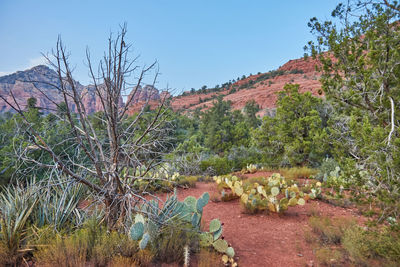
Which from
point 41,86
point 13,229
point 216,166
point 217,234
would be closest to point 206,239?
point 217,234

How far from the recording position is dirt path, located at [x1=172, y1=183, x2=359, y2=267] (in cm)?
329

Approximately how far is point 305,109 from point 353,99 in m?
7.13

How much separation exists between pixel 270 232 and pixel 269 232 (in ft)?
0.06

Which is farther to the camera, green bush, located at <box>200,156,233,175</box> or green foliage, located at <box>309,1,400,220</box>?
green bush, located at <box>200,156,233,175</box>

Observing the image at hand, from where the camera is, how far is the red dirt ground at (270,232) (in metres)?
3.28

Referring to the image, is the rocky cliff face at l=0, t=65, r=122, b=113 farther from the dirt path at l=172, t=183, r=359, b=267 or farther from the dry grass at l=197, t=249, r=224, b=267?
the dirt path at l=172, t=183, r=359, b=267

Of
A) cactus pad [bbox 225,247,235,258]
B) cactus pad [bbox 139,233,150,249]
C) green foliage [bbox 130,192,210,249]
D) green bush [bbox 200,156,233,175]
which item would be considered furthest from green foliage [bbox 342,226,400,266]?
green bush [bbox 200,156,233,175]

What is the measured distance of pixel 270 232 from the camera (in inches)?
165

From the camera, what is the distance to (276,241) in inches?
151

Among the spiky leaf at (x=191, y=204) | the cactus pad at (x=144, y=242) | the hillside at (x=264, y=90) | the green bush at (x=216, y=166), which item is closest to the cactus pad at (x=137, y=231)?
the cactus pad at (x=144, y=242)

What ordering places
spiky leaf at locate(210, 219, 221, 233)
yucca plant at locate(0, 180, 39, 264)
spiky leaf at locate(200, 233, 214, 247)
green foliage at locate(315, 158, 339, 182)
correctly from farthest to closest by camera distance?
green foliage at locate(315, 158, 339, 182), spiky leaf at locate(210, 219, 221, 233), spiky leaf at locate(200, 233, 214, 247), yucca plant at locate(0, 180, 39, 264)

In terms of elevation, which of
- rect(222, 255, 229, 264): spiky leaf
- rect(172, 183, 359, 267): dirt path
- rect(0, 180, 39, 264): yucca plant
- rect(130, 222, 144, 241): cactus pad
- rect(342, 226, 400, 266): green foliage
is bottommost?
rect(172, 183, 359, 267): dirt path

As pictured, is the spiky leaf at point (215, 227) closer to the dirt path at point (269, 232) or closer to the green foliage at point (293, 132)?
the dirt path at point (269, 232)

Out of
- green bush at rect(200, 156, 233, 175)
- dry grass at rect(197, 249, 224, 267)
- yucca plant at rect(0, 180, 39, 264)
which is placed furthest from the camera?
green bush at rect(200, 156, 233, 175)
